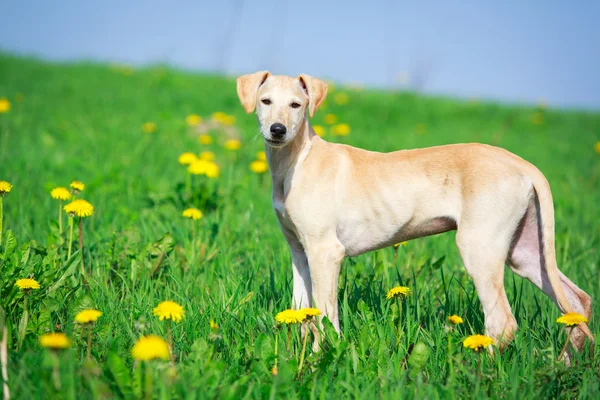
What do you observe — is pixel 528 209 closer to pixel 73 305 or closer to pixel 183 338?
pixel 183 338

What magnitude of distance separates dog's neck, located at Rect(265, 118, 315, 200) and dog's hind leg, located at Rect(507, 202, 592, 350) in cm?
145

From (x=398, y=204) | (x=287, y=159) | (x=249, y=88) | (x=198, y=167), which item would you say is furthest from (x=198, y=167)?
(x=398, y=204)

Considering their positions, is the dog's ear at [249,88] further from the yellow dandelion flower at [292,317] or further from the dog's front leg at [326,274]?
the yellow dandelion flower at [292,317]

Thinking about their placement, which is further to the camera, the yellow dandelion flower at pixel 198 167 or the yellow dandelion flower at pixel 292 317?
the yellow dandelion flower at pixel 198 167

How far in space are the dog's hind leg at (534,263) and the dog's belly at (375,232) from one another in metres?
0.48

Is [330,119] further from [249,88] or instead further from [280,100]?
[280,100]

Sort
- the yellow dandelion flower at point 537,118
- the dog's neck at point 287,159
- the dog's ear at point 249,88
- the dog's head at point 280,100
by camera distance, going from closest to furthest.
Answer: the dog's head at point 280,100
the dog's neck at point 287,159
the dog's ear at point 249,88
the yellow dandelion flower at point 537,118

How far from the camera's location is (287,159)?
3.65m

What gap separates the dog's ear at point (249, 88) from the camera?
374cm

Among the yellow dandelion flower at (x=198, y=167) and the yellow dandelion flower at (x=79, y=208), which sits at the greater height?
the yellow dandelion flower at (x=198, y=167)

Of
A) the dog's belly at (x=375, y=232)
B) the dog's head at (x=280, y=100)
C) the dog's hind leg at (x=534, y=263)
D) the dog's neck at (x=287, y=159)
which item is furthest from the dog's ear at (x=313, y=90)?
the dog's hind leg at (x=534, y=263)

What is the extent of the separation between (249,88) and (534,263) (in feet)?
7.08

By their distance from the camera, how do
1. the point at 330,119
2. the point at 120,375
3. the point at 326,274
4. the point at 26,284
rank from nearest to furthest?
the point at 120,375 → the point at 26,284 → the point at 326,274 → the point at 330,119

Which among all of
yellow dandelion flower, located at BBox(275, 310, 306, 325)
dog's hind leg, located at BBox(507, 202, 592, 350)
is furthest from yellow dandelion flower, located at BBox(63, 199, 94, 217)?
dog's hind leg, located at BBox(507, 202, 592, 350)
